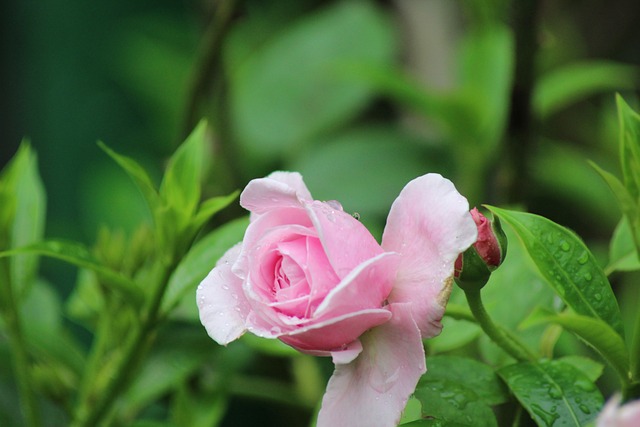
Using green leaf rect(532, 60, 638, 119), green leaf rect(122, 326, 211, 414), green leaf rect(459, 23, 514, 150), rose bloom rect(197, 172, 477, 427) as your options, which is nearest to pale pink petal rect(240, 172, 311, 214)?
rose bloom rect(197, 172, 477, 427)

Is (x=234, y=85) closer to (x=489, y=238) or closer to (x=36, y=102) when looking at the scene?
(x=36, y=102)

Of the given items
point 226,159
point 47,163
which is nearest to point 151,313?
point 226,159

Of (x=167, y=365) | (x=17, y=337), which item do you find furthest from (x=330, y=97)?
(x=17, y=337)

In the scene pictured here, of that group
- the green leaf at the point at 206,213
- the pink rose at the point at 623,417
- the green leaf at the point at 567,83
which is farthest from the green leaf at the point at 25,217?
the green leaf at the point at 567,83

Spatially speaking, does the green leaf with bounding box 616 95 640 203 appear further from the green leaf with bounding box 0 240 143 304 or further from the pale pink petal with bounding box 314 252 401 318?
the green leaf with bounding box 0 240 143 304

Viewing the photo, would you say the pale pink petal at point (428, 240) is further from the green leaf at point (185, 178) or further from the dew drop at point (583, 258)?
the green leaf at point (185, 178)

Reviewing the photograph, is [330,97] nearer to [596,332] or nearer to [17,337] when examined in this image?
[17,337]
